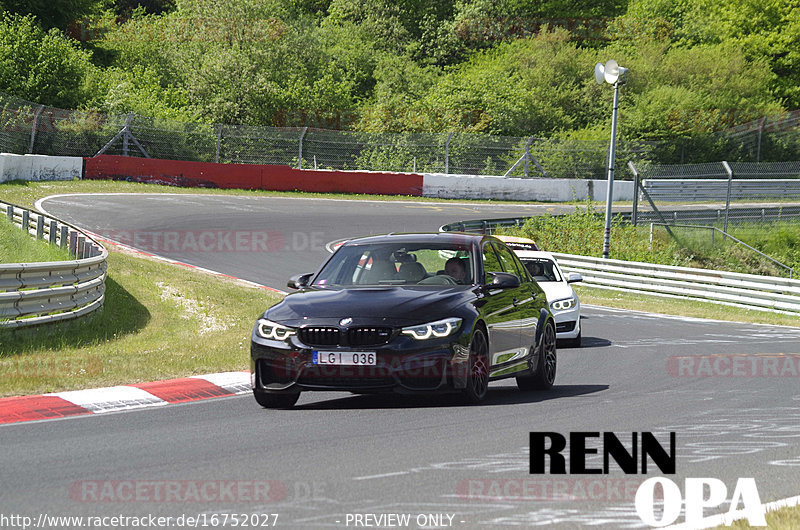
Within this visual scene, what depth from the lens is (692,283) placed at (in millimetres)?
25906

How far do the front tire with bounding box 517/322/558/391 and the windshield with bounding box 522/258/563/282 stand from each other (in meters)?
5.73

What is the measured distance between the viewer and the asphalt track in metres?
5.65

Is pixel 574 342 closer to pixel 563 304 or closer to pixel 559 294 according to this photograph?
pixel 563 304

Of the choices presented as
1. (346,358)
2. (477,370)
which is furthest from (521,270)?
(346,358)

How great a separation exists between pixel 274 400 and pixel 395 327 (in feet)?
4.31

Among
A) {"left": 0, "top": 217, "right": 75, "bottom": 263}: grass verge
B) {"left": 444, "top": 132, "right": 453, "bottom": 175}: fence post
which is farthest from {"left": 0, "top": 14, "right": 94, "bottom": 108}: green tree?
{"left": 0, "top": 217, "right": 75, "bottom": 263}: grass verge

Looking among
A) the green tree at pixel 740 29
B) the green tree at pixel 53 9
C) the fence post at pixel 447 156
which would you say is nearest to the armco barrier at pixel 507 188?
the fence post at pixel 447 156

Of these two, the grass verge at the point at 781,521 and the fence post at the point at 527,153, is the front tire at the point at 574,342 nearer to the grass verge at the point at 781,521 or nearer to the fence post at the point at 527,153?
the grass verge at the point at 781,521

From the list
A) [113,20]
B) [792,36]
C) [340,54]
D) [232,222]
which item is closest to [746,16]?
[792,36]

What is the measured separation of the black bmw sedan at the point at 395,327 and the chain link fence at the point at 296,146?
33.0 metres

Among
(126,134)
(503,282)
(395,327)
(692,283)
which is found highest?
(126,134)

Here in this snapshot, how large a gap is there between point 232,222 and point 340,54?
1625 inches

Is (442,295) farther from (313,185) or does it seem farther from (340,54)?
(340,54)

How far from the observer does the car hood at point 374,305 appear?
8797mm
